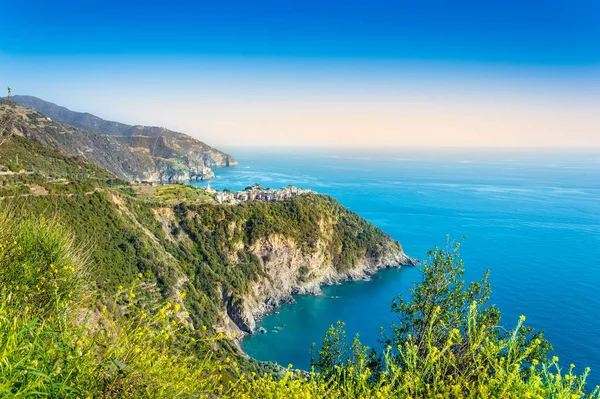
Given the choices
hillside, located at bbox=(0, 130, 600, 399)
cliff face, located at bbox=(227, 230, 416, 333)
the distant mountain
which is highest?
the distant mountain

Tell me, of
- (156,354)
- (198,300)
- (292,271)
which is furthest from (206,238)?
(156,354)

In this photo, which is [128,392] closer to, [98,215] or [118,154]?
[98,215]

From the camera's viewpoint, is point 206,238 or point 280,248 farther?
point 280,248

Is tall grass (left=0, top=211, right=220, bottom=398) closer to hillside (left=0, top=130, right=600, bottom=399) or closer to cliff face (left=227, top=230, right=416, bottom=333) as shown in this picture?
hillside (left=0, top=130, right=600, bottom=399)

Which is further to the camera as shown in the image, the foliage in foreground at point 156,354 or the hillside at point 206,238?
the hillside at point 206,238

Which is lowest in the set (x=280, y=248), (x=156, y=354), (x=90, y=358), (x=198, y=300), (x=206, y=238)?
(x=198, y=300)

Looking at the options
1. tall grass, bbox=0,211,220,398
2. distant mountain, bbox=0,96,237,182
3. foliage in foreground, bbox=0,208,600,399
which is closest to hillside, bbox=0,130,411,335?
foliage in foreground, bbox=0,208,600,399

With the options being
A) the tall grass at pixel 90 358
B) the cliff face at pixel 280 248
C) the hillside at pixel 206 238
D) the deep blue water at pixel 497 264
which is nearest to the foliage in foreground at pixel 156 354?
the tall grass at pixel 90 358

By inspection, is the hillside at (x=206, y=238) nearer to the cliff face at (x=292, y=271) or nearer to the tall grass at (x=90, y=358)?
the cliff face at (x=292, y=271)

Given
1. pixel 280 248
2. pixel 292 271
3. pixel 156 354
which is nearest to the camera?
pixel 156 354

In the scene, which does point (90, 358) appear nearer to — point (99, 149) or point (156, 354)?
point (156, 354)
